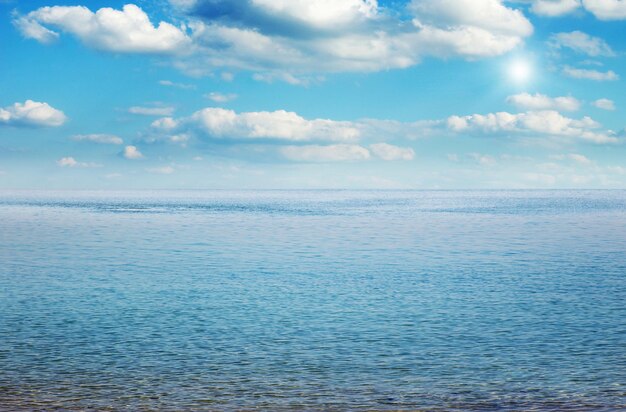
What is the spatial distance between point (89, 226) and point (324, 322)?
253 feet

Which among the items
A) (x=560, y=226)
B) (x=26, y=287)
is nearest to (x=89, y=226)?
(x=26, y=287)

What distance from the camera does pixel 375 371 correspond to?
21828mm

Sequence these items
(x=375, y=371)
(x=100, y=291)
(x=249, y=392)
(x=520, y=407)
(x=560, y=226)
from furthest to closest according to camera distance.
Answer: (x=560, y=226) → (x=100, y=291) → (x=375, y=371) → (x=249, y=392) → (x=520, y=407)

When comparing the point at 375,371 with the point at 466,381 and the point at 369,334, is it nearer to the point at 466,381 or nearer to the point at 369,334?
the point at 466,381

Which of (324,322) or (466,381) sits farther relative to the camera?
(324,322)

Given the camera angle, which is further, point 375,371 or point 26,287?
point 26,287

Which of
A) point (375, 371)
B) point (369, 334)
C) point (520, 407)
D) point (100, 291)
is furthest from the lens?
point (100, 291)

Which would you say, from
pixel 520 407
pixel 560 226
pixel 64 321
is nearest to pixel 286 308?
pixel 64 321

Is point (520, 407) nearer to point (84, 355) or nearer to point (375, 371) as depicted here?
point (375, 371)

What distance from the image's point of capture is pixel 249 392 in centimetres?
1972

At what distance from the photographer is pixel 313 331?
27859 mm

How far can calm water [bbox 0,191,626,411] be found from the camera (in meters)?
19.5

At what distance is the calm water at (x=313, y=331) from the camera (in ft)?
63.9

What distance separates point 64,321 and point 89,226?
72.8m
